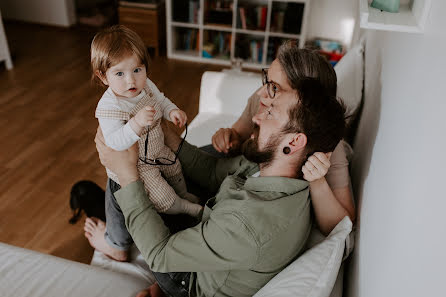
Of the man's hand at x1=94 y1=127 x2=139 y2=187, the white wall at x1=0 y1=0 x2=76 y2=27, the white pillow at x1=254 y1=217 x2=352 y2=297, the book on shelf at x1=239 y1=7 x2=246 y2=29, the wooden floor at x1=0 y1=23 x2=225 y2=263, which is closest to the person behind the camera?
the white pillow at x1=254 y1=217 x2=352 y2=297

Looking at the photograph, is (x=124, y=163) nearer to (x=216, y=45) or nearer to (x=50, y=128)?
(x=50, y=128)

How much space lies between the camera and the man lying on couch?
0.98 metres

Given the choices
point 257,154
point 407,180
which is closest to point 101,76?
point 257,154

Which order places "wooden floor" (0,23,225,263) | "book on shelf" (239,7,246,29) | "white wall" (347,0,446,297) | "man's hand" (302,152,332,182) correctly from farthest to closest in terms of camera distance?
"book on shelf" (239,7,246,29) → "wooden floor" (0,23,225,263) → "man's hand" (302,152,332,182) → "white wall" (347,0,446,297)

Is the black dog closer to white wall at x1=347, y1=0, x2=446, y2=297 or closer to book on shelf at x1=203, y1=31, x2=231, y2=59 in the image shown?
white wall at x1=347, y1=0, x2=446, y2=297

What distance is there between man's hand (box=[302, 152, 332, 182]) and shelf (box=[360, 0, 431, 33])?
0.35 m

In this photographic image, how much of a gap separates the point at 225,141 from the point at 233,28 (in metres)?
3.04

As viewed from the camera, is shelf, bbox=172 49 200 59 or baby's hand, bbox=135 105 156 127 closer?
baby's hand, bbox=135 105 156 127

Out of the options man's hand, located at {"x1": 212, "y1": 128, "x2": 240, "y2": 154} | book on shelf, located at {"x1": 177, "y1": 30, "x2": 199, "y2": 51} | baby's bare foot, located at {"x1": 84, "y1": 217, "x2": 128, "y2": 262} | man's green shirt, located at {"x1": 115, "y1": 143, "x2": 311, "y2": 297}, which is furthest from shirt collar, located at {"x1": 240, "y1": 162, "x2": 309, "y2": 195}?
book on shelf, located at {"x1": 177, "y1": 30, "x2": 199, "y2": 51}

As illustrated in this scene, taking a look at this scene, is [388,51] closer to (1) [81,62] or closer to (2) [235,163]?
(2) [235,163]

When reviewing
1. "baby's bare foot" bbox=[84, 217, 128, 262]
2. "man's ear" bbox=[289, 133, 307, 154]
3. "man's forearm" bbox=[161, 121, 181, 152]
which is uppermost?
"man's ear" bbox=[289, 133, 307, 154]

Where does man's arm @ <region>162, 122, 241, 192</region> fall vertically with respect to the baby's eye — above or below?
below

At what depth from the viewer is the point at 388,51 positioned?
1305 mm

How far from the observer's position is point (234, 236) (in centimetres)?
97
